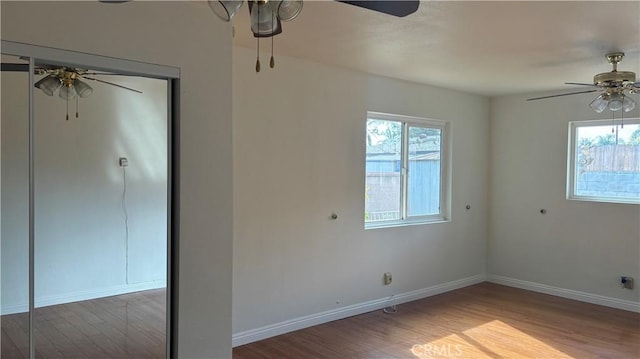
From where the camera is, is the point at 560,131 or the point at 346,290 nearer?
the point at 346,290

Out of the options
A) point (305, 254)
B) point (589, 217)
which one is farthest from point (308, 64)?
point (589, 217)

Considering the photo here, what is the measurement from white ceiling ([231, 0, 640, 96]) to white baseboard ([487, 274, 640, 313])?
2.35 metres

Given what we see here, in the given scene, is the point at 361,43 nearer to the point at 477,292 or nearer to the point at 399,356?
the point at 399,356

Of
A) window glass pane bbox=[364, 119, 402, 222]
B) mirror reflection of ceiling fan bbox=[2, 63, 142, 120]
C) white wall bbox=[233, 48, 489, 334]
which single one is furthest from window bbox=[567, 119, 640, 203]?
mirror reflection of ceiling fan bbox=[2, 63, 142, 120]

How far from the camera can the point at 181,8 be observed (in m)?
2.46

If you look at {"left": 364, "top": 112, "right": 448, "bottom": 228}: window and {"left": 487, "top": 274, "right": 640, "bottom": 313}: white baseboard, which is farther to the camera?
{"left": 487, "top": 274, "right": 640, "bottom": 313}: white baseboard

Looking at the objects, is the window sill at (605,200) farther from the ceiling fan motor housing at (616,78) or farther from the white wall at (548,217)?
the ceiling fan motor housing at (616,78)

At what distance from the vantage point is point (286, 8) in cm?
163

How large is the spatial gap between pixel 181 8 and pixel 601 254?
485cm

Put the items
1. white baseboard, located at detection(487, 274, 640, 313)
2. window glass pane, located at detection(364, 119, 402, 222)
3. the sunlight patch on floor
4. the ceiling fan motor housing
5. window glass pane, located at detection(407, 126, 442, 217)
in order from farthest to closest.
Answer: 1. window glass pane, located at detection(407, 126, 442, 217)
2. white baseboard, located at detection(487, 274, 640, 313)
3. window glass pane, located at detection(364, 119, 402, 222)
4. the sunlight patch on floor
5. the ceiling fan motor housing

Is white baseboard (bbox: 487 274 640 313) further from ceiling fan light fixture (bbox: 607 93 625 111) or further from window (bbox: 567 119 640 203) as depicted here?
ceiling fan light fixture (bbox: 607 93 625 111)

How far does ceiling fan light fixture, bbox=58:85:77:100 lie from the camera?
7.29 feet

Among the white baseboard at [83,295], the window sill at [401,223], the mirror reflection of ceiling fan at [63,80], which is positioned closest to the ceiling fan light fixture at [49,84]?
the mirror reflection of ceiling fan at [63,80]

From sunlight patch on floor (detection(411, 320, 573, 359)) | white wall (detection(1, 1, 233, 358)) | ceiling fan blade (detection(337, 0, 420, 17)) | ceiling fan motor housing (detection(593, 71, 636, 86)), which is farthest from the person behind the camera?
sunlight patch on floor (detection(411, 320, 573, 359))
